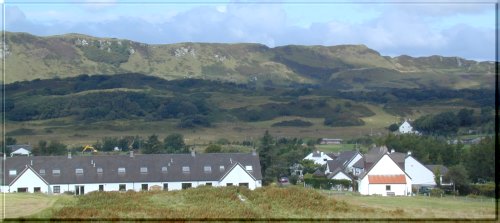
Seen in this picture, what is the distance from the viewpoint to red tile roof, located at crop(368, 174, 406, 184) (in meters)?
48.2

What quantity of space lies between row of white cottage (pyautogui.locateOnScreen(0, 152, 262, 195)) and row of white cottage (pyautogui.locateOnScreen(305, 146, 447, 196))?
24.0 feet

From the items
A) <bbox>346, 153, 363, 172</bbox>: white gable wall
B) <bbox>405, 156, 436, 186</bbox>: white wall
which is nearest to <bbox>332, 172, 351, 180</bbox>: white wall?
<bbox>346, 153, 363, 172</bbox>: white gable wall

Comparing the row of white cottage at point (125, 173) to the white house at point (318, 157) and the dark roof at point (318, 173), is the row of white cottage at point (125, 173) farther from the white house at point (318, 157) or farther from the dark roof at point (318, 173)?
the white house at point (318, 157)

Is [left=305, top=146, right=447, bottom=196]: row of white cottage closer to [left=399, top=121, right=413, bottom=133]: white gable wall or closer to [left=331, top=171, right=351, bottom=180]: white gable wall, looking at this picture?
[left=331, top=171, right=351, bottom=180]: white gable wall

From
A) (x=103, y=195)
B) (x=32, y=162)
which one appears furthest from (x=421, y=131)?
(x=103, y=195)

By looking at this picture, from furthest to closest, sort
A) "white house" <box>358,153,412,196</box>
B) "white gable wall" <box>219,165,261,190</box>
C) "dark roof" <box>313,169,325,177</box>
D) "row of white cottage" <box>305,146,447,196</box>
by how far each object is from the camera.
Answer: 1. "dark roof" <box>313,169,325,177</box>
2. "row of white cottage" <box>305,146,447,196</box>
3. "white house" <box>358,153,412,196</box>
4. "white gable wall" <box>219,165,261,190</box>

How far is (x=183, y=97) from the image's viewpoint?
172875 millimetres

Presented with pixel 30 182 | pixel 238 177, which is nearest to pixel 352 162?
pixel 238 177

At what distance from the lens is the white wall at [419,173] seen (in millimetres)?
57000

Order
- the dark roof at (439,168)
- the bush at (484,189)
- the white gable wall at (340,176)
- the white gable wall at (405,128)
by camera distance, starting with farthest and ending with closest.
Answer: the white gable wall at (405,128)
the dark roof at (439,168)
the white gable wall at (340,176)
the bush at (484,189)

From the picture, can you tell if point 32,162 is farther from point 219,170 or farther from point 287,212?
point 287,212

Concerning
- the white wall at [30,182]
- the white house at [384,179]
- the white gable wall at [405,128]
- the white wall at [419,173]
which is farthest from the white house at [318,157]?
the white gable wall at [405,128]

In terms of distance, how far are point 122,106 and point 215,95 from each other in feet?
104

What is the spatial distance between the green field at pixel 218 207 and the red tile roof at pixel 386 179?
2095 cm
